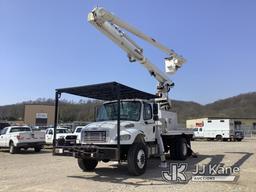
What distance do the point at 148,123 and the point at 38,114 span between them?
240 feet

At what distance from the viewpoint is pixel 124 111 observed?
1442 cm

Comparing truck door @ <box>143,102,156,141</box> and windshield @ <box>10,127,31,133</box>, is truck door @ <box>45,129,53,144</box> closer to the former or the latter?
windshield @ <box>10,127,31,133</box>

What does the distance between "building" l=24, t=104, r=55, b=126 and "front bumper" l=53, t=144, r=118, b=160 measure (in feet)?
237

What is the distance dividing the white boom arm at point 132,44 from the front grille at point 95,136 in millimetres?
5598

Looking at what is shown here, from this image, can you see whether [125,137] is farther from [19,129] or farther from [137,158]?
[19,129]

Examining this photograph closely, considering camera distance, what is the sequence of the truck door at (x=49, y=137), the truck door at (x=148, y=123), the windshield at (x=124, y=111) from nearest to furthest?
the windshield at (x=124, y=111), the truck door at (x=148, y=123), the truck door at (x=49, y=137)

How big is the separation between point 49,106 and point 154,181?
76.8 meters

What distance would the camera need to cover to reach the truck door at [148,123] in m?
14.5

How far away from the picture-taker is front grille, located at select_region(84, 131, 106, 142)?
13.0 meters

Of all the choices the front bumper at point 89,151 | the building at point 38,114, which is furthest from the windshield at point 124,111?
the building at point 38,114

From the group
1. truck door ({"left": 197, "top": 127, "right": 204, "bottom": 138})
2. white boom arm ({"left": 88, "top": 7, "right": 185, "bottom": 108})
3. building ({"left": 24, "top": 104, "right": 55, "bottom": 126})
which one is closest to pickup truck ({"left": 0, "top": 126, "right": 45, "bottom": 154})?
white boom arm ({"left": 88, "top": 7, "right": 185, "bottom": 108})

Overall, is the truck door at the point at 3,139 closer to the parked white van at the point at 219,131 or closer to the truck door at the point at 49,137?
the truck door at the point at 49,137

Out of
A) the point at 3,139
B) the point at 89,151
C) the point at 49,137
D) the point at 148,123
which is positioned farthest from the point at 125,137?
the point at 49,137

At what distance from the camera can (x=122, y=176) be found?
511 inches
